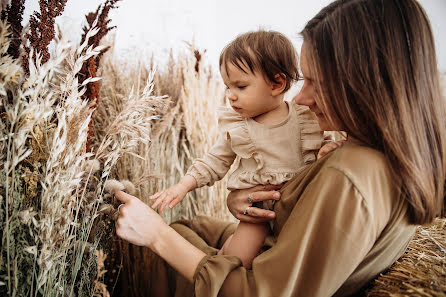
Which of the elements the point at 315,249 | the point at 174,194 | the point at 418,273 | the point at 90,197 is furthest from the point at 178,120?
the point at 418,273

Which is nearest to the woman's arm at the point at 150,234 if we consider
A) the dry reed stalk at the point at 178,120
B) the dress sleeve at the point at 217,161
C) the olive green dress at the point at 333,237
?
the olive green dress at the point at 333,237

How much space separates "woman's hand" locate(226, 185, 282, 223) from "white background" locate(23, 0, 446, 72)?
81cm

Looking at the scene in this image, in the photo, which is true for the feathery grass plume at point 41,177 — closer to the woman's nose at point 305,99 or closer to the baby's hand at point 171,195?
the baby's hand at point 171,195

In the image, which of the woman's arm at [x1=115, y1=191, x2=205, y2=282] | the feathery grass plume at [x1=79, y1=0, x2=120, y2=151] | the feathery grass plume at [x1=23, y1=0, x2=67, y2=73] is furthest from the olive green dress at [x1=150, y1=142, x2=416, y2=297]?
the feathery grass plume at [x1=23, y1=0, x2=67, y2=73]

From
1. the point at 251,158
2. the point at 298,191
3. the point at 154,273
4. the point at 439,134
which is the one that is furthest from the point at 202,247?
the point at 439,134

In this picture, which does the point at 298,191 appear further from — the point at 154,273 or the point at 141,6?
the point at 141,6

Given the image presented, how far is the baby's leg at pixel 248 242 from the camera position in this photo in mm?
1199

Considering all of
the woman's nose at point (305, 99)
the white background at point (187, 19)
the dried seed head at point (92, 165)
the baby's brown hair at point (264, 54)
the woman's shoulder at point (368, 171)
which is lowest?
the dried seed head at point (92, 165)

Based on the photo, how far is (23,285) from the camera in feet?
2.91

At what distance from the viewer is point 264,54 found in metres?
1.29

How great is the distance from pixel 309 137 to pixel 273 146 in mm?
161

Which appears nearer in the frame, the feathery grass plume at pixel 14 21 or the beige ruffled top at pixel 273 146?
the feathery grass plume at pixel 14 21

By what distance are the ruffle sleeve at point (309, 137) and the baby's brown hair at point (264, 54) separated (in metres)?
0.18

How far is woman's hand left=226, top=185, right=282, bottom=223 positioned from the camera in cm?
115
